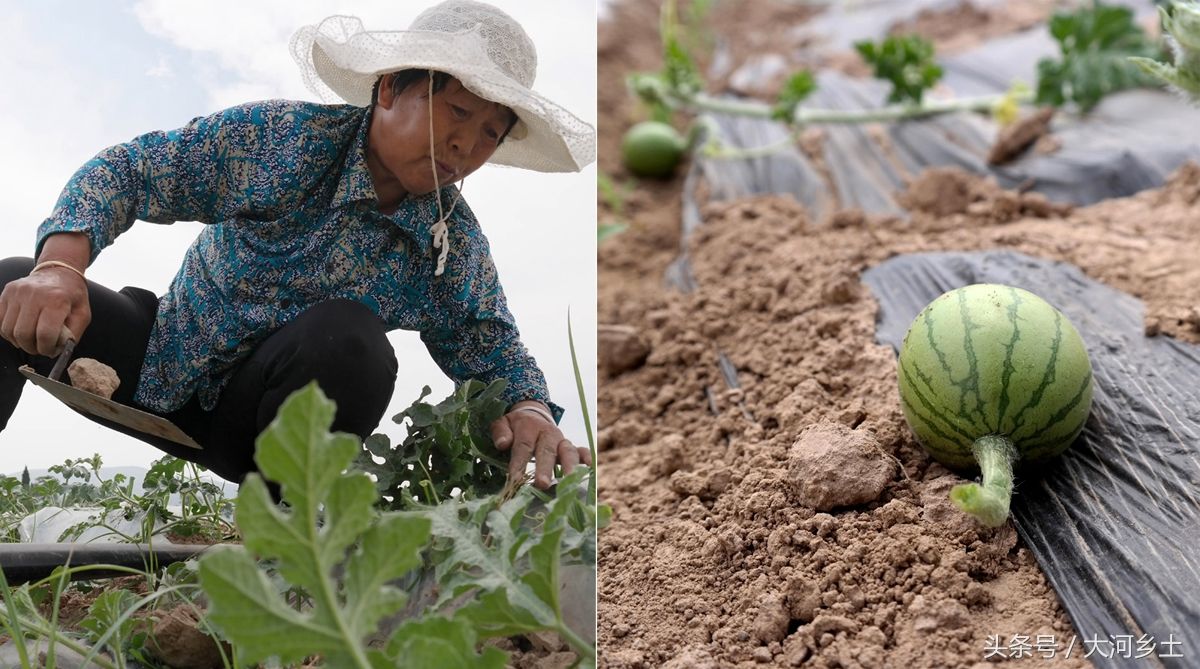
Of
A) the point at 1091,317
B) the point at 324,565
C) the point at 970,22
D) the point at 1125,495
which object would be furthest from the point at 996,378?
the point at 970,22

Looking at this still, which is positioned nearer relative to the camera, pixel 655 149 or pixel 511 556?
pixel 511 556

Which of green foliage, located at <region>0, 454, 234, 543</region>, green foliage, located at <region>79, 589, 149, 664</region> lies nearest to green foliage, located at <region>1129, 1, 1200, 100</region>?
green foliage, located at <region>0, 454, 234, 543</region>

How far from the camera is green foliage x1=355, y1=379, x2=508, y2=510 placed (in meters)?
1.82

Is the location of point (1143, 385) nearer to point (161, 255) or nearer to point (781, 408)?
point (781, 408)

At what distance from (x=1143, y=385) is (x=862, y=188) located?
2.05 metres

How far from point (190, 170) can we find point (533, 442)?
0.80 metres

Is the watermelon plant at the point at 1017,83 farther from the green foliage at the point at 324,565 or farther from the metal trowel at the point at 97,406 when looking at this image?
the green foliage at the point at 324,565

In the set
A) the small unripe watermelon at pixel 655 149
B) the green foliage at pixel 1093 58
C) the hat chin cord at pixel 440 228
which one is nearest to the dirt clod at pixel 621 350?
the hat chin cord at pixel 440 228

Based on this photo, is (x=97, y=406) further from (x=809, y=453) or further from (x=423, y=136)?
(x=809, y=453)

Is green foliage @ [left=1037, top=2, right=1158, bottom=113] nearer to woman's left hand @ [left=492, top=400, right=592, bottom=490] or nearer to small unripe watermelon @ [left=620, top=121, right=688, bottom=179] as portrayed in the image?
small unripe watermelon @ [left=620, top=121, right=688, bottom=179]

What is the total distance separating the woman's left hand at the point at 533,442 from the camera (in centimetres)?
190

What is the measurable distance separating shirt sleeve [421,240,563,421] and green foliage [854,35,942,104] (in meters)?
3.17

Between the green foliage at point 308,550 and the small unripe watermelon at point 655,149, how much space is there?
3938 millimetres

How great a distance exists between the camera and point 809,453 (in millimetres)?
2090
